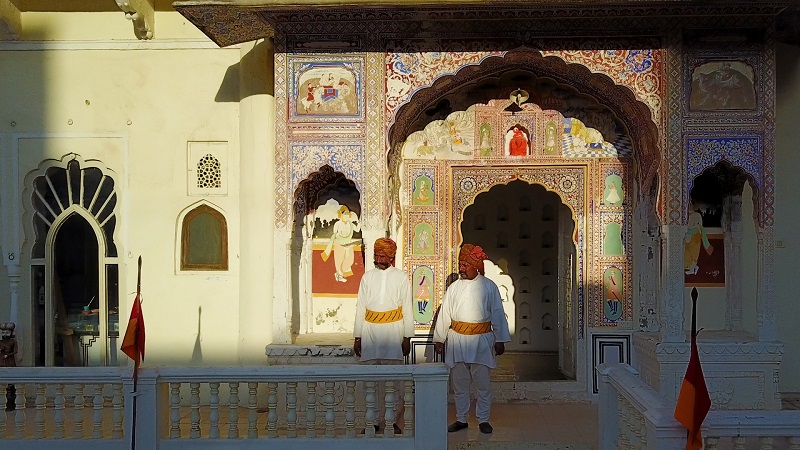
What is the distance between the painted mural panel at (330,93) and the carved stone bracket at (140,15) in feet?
6.63

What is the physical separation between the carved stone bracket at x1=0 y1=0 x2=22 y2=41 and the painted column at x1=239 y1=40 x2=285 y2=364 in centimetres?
259

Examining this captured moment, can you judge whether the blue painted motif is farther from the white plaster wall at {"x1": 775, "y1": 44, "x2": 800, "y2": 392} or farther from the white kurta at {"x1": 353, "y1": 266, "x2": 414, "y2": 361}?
the white kurta at {"x1": 353, "y1": 266, "x2": 414, "y2": 361}

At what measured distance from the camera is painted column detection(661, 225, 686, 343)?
7.36 meters

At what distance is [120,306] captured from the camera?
8391 millimetres

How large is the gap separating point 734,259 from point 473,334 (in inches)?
125

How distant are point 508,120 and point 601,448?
3758 mm

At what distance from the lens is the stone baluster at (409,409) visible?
588 cm

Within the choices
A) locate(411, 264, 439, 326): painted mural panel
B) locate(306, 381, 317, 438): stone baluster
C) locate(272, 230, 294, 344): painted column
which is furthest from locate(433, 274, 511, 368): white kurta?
locate(272, 230, 294, 344): painted column

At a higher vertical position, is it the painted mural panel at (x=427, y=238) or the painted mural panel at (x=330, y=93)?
the painted mural panel at (x=330, y=93)

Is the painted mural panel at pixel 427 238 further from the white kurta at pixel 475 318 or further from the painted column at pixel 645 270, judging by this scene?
the painted column at pixel 645 270

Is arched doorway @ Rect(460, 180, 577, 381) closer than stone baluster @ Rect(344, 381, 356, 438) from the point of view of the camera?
No

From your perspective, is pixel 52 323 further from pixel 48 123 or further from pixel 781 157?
pixel 781 157

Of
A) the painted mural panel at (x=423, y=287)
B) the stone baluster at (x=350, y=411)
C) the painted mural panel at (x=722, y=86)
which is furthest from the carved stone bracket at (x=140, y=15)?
the painted mural panel at (x=722, y=86)

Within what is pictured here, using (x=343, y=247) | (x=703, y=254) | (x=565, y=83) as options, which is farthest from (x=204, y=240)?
(x=703, y=254)
